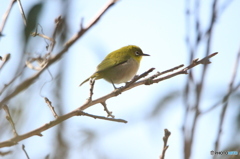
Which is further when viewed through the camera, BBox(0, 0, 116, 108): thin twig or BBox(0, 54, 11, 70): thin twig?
BBox(0, 54, 11, 70): thin twig

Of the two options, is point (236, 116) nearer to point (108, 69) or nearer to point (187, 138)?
point (187, 138)

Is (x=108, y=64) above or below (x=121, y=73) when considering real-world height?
above

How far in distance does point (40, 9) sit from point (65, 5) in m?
0.12

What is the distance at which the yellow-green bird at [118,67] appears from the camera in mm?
4669

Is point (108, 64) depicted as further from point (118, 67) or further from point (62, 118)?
point (62, 118)

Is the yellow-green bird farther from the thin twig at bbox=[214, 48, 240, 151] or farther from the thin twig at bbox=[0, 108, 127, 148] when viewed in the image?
the thin twig at bbox=[214, 48, 240, 151]

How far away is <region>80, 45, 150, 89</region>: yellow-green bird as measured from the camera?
467 cm

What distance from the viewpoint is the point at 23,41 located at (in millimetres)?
1206

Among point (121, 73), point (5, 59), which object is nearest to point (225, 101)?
point (5, 59)

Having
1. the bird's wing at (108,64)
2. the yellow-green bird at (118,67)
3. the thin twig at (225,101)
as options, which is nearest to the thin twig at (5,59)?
the thin twig at (225,101)

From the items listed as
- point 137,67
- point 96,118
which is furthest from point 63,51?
point 137,67

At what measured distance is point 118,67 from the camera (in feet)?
15.9

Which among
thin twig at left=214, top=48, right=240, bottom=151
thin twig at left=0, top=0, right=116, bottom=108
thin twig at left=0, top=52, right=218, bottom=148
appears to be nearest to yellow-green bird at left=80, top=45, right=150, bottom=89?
thin twig at left=0, top=52, right=218, bottom=148

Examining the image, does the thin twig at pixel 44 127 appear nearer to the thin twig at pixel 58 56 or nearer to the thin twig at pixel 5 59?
the thin twig at pixel 5 59
